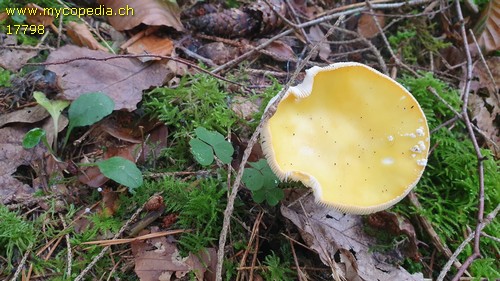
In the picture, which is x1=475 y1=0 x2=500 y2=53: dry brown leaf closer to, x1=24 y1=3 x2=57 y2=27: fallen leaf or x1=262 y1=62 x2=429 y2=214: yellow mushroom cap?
x1=262 y1=62 x2=429 y2=214: yellow mushroom cap

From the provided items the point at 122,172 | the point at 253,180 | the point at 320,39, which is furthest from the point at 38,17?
the point at 320,39

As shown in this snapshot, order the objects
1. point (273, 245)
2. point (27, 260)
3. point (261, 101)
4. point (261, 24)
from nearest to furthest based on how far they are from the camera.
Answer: point (27, 260) < point (273, 245) < point (261, 101) < point (261, 24)

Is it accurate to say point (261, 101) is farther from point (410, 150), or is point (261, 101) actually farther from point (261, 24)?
point (410, 150)

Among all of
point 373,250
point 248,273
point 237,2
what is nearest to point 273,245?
point 248,273

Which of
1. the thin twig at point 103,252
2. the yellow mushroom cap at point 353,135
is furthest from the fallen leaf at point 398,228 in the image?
the thin twig at point 103,252

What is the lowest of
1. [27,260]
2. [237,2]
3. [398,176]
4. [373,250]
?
[373,250]
